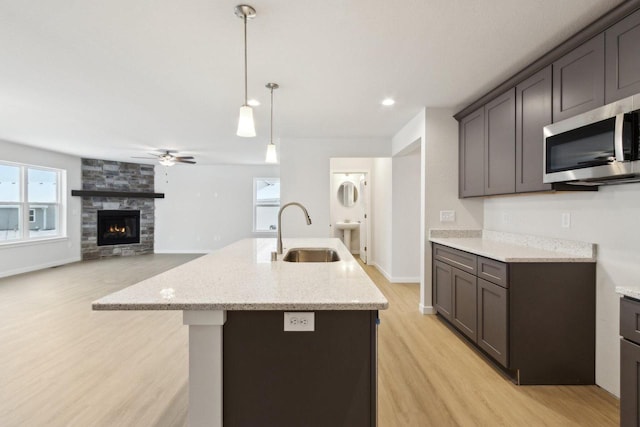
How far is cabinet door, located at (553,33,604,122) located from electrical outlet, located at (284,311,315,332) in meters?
2.11

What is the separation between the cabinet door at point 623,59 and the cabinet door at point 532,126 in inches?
18.4

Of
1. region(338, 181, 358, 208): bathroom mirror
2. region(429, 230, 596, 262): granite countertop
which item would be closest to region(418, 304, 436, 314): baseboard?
region(429, 230, 596, 262): granite countertop

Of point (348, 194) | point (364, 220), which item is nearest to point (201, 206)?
point (348, 194)

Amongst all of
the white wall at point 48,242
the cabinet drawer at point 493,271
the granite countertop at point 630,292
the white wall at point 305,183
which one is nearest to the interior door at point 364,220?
the white wall at point 305,183

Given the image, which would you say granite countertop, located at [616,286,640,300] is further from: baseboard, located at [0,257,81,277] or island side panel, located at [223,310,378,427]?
baseboard, located at [0,257,81,277]

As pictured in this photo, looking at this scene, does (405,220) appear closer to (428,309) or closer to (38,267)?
(428,309)

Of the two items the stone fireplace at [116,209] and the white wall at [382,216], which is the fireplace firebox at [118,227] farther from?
the white wall at [382,216]

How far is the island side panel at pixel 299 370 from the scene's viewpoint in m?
1.29

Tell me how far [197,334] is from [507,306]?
2.07 m

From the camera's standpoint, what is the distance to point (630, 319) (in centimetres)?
141

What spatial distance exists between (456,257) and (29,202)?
7.45 meters

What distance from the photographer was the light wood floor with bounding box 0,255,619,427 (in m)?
1.87

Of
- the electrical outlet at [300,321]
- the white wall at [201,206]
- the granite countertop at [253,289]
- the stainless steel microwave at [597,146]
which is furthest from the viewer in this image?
the white wall at [201,206]

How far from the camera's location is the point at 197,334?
1240 mm
